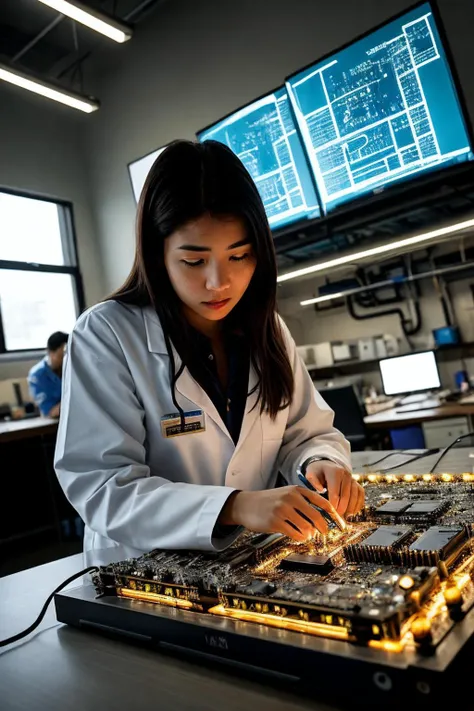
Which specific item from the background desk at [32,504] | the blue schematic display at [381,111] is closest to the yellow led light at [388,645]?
the blue schematic display at [381,111]

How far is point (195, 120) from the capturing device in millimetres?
4977

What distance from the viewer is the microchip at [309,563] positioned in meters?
0.59

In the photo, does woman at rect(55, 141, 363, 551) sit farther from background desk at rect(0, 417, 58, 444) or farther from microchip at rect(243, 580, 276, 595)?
background desk at rect(0, 417, 58, 444)

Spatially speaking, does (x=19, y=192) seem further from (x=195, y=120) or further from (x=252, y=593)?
(x=252, y=593)

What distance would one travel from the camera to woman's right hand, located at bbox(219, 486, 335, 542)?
0.71 m

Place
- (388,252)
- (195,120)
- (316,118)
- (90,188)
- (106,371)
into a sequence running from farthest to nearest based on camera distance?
(90,188), (195,120), (388,252), (316,118), (106,371)

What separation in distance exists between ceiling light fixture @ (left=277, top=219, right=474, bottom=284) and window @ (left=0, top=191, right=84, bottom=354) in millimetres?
2467

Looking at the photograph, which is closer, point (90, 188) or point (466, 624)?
point (466, 624)

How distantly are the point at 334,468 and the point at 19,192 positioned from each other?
5461 millimetres

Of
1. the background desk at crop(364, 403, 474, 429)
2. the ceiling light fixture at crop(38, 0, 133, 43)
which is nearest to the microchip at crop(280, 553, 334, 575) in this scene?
the background desk at crop(364, 403, 474, 429)

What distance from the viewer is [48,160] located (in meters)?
5.76

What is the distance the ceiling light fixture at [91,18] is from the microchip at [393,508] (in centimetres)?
349

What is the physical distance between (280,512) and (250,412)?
0.40 m

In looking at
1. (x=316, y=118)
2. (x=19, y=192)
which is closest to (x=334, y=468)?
(x=316, y=118)
